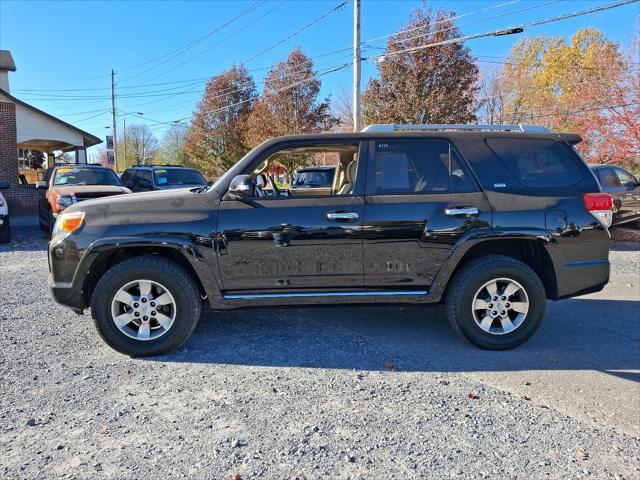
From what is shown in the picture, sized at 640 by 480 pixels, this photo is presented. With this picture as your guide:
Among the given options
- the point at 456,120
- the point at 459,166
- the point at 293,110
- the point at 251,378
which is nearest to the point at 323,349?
the point at 251,378

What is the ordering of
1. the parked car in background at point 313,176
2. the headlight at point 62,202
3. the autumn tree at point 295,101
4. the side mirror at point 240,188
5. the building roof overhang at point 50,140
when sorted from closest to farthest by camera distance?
the side mirror at point 240,188
the headlight at point 62,202
the parked car in background at point 313,176
the building roof overhang at point 50,140
the autumn tree at point 295,101

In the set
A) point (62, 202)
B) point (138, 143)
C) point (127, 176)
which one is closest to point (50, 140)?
point (127, 176)

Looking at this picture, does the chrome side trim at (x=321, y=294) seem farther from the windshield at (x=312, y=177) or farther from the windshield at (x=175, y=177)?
the windshield at (x=175, y=177)

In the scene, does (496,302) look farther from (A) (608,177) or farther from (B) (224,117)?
(B) (224,117)

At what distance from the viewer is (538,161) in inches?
171

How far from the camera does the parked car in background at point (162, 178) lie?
13219mm

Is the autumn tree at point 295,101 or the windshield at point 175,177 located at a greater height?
the autumn tree at point 295,101

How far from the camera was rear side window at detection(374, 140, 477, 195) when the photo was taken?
165 inches

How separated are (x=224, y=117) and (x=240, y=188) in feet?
94.6

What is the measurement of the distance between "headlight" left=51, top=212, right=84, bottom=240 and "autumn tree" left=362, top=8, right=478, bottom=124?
15.2 metres

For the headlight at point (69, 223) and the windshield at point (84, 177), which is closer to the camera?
the headlight at point (69, 223)

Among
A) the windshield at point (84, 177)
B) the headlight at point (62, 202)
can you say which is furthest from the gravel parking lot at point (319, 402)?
the windshield at point (84, 177)

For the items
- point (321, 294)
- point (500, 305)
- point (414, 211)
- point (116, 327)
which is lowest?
point (116, 327)

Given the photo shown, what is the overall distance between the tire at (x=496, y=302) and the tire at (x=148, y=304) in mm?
2357
